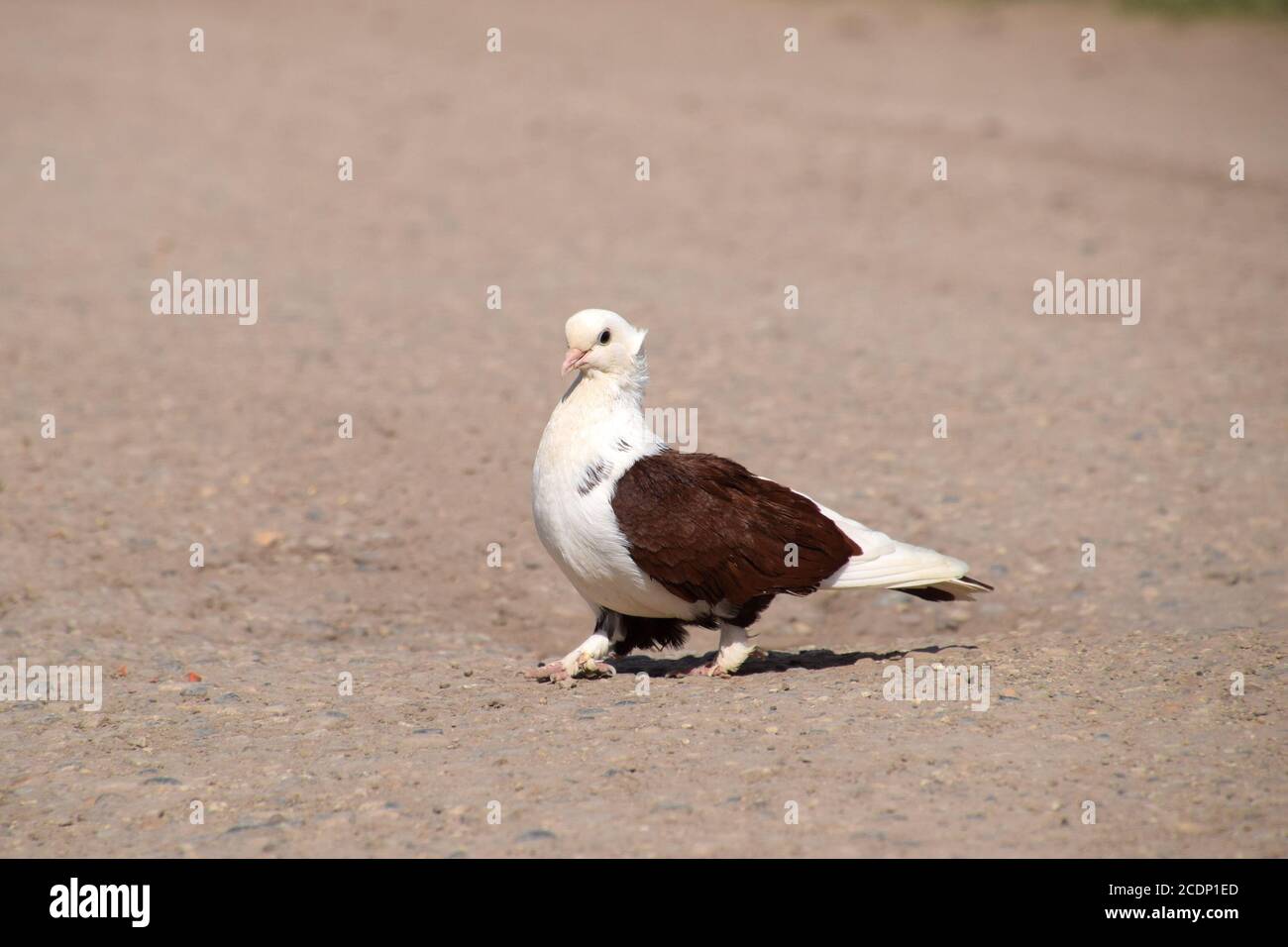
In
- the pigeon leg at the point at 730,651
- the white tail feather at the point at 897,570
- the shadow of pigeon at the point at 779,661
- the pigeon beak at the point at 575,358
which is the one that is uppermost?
the pigeon beak at the point at 575,358

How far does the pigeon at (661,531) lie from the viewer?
22.2ft

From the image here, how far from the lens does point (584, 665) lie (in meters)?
7.14

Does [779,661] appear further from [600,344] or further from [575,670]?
[600,344]

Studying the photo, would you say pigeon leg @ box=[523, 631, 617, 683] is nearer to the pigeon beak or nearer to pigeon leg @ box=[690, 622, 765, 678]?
pigeon leg @ box=[690, 622, 765, 678]

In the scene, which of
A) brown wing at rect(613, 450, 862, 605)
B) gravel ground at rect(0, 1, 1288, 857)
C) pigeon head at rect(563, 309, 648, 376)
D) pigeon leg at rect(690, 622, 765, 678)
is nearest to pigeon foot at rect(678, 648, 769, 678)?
pigeon leg at rect(690, 622, 765, 678)

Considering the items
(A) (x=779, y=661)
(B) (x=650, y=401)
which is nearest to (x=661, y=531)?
(A) (x=779, y=661)

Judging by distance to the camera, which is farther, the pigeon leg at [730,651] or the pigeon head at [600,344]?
the pigeon leg at [730,651]

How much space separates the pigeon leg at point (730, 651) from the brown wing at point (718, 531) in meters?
0.25

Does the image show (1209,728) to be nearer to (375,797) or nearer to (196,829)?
(375,797)

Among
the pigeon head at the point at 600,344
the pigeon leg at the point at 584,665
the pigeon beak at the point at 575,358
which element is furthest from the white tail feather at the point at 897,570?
the pigeon beak at the point at 575,358

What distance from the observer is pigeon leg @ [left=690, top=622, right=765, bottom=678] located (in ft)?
23.6

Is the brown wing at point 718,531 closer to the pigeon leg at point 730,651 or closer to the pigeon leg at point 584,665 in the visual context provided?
the pigeon leg at point 730,651

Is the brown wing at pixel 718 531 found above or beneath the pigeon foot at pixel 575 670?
above

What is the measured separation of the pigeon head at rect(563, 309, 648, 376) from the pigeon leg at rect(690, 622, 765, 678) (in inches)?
51.6
